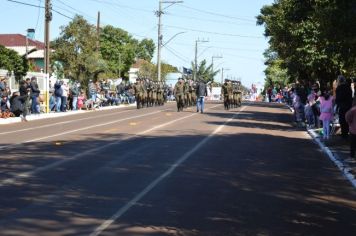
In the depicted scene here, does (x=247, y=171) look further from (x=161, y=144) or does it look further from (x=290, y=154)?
(x=161, y=144)

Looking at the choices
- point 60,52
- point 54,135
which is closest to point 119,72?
point 60,52

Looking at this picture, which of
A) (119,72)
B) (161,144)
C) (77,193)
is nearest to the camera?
(77,193)

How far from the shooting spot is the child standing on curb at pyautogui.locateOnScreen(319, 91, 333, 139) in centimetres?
1795

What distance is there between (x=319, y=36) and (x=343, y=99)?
468 cm

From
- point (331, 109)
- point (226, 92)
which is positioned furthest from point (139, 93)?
point (331, 109)

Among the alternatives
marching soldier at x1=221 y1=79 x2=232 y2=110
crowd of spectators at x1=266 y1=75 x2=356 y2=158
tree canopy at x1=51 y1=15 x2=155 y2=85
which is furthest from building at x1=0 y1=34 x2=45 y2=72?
crowd of spectators at x1=266 y1=75 x2=356 y2=158

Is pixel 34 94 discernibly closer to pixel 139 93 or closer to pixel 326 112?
pixel 139 93

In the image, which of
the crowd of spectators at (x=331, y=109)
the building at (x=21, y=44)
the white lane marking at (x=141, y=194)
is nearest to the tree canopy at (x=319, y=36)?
the crowd of spectators at (x=331, y=109)

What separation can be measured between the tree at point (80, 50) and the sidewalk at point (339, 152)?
34394 millimetres

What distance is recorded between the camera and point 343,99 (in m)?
17.8

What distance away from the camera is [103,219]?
766 centimetres

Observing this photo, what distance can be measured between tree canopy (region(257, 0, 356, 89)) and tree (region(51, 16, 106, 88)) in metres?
15.7

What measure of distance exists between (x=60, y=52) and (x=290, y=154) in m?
41.5

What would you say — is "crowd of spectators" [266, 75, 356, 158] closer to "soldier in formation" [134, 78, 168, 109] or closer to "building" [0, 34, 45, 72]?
"soldier in formation" [134, 78, 168, 109]
